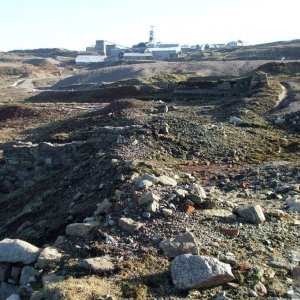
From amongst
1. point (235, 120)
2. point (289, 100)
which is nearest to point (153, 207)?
point (235, 120)

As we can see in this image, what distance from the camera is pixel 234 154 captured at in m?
12.6

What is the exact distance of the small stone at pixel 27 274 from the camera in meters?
6.03

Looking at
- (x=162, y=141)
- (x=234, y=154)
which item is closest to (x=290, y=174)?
(x=234, y=154)

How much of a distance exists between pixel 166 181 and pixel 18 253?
3.17 m

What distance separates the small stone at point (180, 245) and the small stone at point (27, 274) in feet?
5.40

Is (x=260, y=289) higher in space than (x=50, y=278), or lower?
higher

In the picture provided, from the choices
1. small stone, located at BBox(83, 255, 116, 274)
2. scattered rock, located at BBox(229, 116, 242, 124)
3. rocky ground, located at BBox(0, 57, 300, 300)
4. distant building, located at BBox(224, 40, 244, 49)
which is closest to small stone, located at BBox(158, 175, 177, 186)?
rocky ground, located at BBox(0, 57, 300, 300)

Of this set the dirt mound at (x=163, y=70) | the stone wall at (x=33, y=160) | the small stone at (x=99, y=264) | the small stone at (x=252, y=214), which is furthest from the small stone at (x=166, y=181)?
the dirt mound at (x=163, y=70)

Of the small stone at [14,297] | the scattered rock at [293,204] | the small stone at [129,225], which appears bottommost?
the small stone at [14,297]

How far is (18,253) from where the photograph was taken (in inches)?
251

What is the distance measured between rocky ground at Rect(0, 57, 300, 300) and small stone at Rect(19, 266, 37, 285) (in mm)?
22

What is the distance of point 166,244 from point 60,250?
1.43 meters

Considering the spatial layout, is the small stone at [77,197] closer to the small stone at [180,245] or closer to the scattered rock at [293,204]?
the small stone at [180,245]

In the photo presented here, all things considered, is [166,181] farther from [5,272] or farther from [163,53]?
[163,53]
